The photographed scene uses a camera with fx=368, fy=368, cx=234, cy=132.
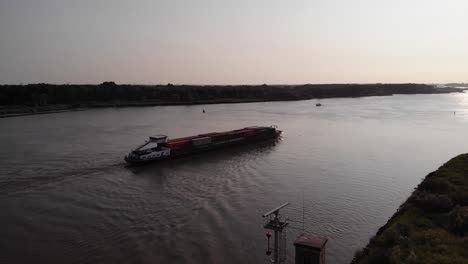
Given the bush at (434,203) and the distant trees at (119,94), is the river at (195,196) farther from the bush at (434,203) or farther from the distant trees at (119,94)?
the distant trees at (119,94)

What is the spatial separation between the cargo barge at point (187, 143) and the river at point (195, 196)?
861 millimetres

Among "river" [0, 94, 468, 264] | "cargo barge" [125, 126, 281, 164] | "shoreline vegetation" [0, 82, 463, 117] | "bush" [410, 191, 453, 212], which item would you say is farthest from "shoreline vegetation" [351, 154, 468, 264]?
"shoreline vegetation" [0, 82, 463, 117]

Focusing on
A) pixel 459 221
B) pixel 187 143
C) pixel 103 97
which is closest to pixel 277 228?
pixel 459 221

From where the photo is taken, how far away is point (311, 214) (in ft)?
56.8

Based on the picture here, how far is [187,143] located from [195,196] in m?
13.0

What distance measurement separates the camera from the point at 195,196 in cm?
2050

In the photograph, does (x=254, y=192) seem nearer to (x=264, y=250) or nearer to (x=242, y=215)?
(x=242, y=215)

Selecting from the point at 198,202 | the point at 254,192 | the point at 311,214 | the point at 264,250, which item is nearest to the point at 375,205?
the point at 311,214

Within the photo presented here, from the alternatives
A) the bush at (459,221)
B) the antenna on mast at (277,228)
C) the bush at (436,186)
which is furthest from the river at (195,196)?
the bush at (459,221)

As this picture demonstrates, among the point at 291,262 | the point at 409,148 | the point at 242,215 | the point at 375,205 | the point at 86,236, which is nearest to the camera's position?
the point at 291,262

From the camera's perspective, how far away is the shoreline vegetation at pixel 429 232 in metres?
8.89

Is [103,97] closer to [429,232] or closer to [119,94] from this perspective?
[119,94]

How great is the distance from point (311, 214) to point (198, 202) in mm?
5877

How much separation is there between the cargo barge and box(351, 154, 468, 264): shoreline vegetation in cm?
2039
